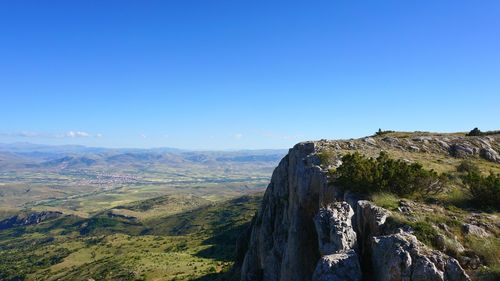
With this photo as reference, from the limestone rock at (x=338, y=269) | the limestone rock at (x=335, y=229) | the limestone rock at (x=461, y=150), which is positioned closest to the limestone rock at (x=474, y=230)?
the limestone rock at (x=335, y=229)

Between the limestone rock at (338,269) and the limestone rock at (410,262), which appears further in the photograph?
the limestone rock at (338,269)

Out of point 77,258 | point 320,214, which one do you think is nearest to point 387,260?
Result: point 320,214

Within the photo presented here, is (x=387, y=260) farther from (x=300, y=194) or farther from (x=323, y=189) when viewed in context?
(x=300, y=194)

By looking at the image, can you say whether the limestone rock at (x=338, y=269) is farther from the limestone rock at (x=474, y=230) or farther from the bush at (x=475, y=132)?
the bush at (x=475, y=132)

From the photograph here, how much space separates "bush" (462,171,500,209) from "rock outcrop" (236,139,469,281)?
814cm

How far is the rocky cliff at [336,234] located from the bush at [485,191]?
8.15 meters

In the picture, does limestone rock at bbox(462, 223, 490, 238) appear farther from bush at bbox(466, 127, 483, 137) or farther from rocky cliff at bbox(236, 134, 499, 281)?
bush at bbox(466, 127, 483, 137)

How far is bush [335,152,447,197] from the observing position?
28.5 m

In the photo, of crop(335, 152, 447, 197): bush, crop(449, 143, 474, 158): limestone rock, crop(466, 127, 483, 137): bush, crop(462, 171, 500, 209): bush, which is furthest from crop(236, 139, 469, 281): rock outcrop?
crop(466, 127, 483, 137): bush

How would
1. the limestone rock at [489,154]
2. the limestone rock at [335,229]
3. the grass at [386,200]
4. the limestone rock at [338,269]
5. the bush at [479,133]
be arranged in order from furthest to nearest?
1. the bush at [479,133]
2. the limestone rock at [489,154]
3. the grass at [386,200]
4. the limestone rock at [335,229]
5. the limestone rock at [338,269]

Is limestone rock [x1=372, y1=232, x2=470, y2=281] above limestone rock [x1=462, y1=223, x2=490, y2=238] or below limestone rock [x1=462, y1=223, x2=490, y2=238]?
below

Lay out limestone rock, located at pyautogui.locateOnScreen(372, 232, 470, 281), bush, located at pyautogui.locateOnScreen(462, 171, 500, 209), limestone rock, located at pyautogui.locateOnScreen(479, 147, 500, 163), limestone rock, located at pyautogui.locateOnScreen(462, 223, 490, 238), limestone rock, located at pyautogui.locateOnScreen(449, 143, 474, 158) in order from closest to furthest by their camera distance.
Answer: limestone rock, located at pyautogui.locateOnScreen(372, 232, 470, 281)
limestone rock, located at pyautogui.locateOnScreen(462, 223, 490, 238)
bush, located at pyautogui.locateOnScreen(462, 171, 500, 209)
limestone rock, located at pyautogui.locateOnScreen(479, 147, 500, 163)
limestone rock, located at pyautogui.locateOnScreen(449, 143, 474, 158)

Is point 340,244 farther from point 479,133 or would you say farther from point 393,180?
point 479,133

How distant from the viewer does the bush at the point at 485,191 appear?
26.3 m
